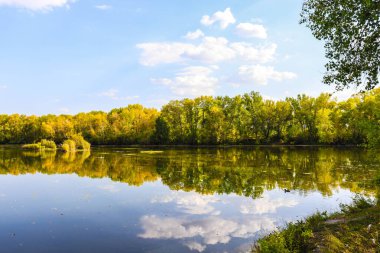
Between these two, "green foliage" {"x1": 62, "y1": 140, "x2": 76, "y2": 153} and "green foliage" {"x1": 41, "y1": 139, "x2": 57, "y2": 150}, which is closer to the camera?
"green foliage" {"x1": 62, "y1": 140, "x2": 76, "y2": 153}

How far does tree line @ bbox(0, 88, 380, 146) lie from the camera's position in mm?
81500

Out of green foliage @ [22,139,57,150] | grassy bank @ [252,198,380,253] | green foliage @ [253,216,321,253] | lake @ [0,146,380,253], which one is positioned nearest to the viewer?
grassy bank @ [252,198,380,253]

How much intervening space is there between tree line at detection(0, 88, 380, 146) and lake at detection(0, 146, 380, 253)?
52335 millimetres

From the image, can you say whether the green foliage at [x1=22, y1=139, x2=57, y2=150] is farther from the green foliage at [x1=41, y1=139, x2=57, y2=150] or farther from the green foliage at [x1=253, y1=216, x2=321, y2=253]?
the green foliage at [x1=253, y1=216, x2=321, y2=253]

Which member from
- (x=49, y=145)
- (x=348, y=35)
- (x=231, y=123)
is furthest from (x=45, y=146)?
(x=348, y=35)

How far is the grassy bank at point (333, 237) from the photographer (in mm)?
9359

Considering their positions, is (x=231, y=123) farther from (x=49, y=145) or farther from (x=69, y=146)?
(x=49, y=145)

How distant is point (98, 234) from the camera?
1411 cm

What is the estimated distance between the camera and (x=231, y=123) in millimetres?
95625

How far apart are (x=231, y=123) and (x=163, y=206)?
7750 cm

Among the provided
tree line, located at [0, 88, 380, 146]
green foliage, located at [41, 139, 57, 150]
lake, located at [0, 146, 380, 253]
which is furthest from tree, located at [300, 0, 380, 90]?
green foliage, located at [41, 139, 57, 150]

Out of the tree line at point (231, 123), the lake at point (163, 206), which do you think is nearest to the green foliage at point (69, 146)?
the tree line at point (231, 123)

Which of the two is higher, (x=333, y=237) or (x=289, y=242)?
(x=333, y=237)

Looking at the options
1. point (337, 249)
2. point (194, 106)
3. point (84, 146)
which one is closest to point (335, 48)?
point (337, 249)
